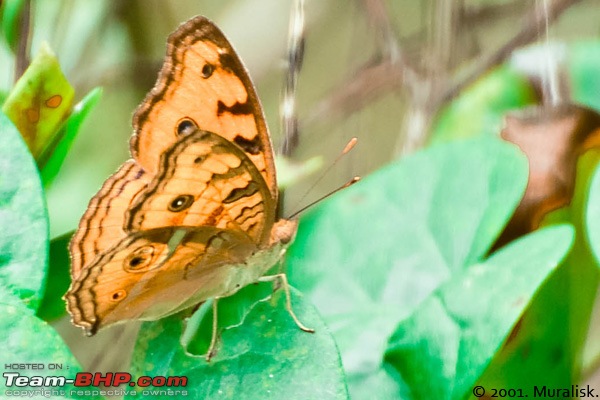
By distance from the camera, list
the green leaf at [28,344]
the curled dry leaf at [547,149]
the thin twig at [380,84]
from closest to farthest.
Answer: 1. the green leaf at [28,344]
2. the curled dry leaf at [547,149]
3. the thin twig at [380,84]

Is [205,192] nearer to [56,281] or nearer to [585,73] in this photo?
[56,281]

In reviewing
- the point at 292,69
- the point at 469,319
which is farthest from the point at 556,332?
the point at 292,69

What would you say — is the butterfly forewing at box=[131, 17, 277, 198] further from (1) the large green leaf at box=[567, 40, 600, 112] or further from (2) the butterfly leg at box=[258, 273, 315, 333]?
(1) the large green leaf at box=[567, 40, 600, 112]

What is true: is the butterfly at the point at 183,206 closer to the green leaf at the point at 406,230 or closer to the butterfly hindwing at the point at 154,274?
the butterfly hindwing at the point at 154,274

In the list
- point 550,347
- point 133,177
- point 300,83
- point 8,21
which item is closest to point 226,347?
point 133,177

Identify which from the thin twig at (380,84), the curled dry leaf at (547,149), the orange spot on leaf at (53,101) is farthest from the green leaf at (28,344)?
the thin twig at (380,84)

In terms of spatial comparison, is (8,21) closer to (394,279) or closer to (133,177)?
(133,177)
